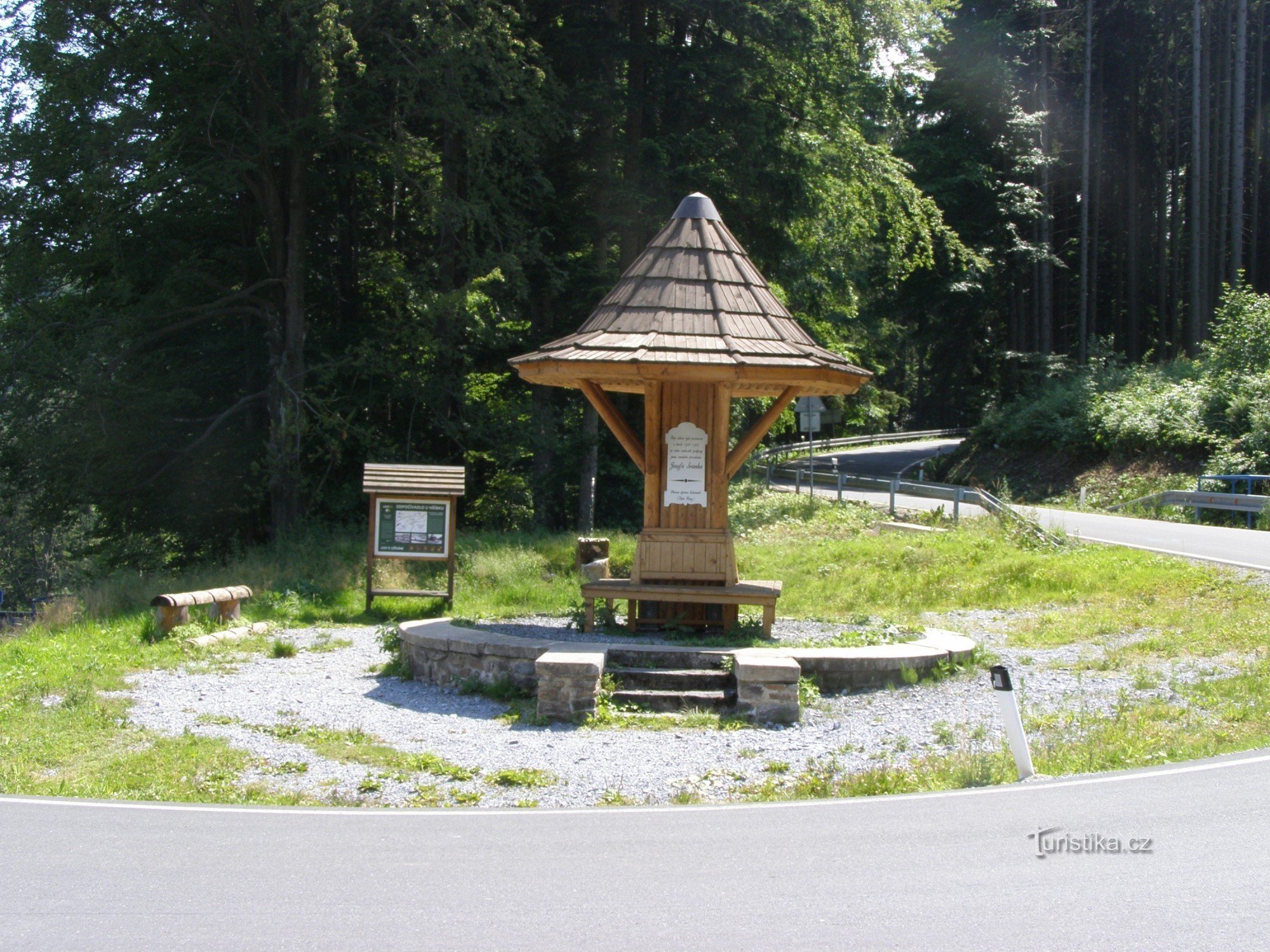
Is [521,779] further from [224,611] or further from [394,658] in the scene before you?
[224,611]

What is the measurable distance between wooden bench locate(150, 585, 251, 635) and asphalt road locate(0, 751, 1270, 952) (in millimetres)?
6153

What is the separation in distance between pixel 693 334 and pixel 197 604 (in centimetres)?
677

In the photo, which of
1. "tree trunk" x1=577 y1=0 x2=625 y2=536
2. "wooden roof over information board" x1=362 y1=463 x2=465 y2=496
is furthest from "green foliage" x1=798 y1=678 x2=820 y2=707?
"tree trunk" x1=577 y1=0 x2=625 y2=536

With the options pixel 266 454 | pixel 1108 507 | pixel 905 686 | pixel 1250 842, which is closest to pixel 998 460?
pixel 1108 507

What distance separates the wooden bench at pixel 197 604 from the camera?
13.2 metres

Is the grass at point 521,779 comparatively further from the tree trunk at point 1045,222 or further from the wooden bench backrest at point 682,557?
the tree trunk at point 1045,222

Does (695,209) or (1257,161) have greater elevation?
(1257,161)

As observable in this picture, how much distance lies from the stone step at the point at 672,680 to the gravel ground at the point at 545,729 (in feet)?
2.88

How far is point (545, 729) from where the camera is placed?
9.31 meters

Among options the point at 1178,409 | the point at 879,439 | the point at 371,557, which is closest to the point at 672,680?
the point at 371,557

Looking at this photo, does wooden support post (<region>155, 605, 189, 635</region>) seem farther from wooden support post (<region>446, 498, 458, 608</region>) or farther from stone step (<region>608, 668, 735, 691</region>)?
stone step (<region>608, 668, 735, 691</region>)

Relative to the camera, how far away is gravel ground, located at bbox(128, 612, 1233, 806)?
7.71 meters

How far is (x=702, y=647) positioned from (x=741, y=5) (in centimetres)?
1706

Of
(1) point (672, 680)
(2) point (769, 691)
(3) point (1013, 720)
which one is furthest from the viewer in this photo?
(1) point (672, 680)
